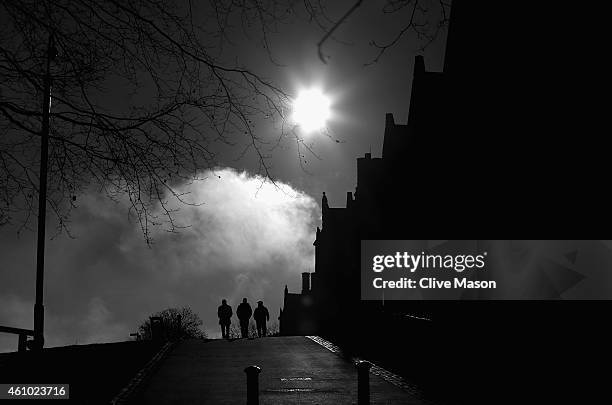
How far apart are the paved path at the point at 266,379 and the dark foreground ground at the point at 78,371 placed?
0.72 meters

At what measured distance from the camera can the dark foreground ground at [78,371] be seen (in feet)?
42.1

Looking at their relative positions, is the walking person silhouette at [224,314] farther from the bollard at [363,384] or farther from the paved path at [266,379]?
the bollard at [363,384]

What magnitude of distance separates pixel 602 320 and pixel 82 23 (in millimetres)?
14897

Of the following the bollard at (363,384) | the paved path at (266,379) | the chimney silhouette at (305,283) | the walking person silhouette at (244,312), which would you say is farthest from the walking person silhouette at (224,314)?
the chimney silhouette at (305,283)

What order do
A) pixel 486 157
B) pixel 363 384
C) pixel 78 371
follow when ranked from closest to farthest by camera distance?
1. pixel 363 384
2. pixel 78 371
3. pixel 486 157

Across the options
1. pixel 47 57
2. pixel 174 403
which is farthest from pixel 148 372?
pixel 47 57

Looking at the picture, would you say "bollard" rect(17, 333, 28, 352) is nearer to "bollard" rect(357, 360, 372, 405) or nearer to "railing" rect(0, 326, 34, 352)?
"railing" rect(0, 326, 34, 352)

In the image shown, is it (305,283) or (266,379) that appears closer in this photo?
(266,379)

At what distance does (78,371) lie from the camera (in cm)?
1562

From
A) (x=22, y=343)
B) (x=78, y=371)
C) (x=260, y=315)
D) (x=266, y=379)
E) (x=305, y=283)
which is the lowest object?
(x=266, y=379)

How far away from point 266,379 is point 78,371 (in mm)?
3915

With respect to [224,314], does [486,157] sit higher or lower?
higher

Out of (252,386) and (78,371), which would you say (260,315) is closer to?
(78,371)

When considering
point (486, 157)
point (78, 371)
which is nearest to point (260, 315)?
point (486, 157)
